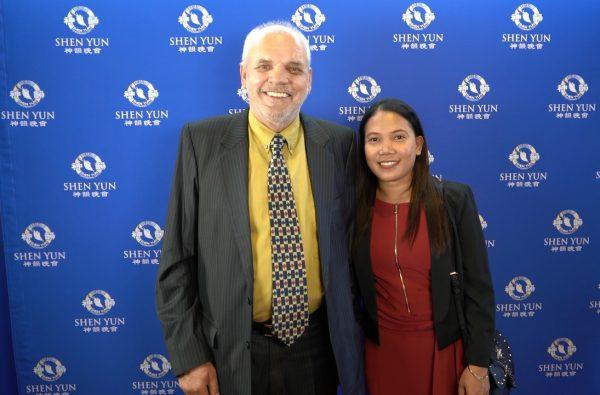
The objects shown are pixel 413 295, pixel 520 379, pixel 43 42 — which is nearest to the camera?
pixel 413 295

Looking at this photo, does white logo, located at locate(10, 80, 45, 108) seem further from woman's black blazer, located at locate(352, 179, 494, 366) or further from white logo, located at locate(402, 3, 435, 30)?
white logo, located at locate(402, 3, 435, 30)

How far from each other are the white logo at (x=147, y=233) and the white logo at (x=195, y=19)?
1126 millimetres

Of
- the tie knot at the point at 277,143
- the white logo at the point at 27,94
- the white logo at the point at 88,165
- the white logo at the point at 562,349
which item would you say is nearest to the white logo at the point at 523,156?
the white logo at the point at 562,349

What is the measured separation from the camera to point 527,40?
102 inches

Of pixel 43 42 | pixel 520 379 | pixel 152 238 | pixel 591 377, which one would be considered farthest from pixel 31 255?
pixel 591 377

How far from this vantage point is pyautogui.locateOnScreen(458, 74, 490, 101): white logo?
8.46 ft

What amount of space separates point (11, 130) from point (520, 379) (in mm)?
3408

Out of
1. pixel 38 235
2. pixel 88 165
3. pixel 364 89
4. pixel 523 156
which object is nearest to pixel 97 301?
pixel 38 235

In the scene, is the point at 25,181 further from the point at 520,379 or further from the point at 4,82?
the point at 520,379

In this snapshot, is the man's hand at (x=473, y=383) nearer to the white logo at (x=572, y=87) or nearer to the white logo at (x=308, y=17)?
the white logo at (x=572, y=87)

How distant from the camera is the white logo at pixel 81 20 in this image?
2.43 meters

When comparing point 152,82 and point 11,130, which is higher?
point 152,82

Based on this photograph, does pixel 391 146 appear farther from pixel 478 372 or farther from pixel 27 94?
pixel 27 94

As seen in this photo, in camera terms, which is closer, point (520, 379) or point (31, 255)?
point (31, 255)
